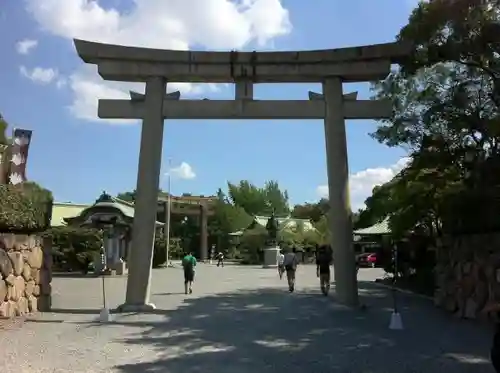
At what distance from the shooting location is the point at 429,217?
21.8 metres

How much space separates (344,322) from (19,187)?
897cm

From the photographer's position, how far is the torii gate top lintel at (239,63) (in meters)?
14.7

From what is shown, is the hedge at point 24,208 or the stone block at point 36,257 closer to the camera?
the hedge at point 24,208

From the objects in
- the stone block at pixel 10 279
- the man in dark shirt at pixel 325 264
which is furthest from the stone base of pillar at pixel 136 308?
the man in dark shirt at pixel 325 264

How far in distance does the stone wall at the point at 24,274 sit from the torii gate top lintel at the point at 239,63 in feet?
15.5

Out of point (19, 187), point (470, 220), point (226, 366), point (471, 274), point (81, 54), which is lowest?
point (226, 366)

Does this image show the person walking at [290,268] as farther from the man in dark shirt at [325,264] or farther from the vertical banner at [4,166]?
the vertical banner at [4,166]

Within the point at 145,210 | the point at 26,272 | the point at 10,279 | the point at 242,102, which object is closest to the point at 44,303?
the point at 26,272

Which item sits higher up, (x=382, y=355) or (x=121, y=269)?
(x=121, y=269)

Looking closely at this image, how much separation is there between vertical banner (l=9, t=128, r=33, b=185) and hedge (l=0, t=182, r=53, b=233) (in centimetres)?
47

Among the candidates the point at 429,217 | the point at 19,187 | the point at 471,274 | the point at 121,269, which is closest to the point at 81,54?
the point at 19,187

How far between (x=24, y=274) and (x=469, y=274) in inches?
412

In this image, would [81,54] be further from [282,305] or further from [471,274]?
[471,274]

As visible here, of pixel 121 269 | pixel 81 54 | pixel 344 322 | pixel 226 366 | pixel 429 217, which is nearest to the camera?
pixel 226 366
